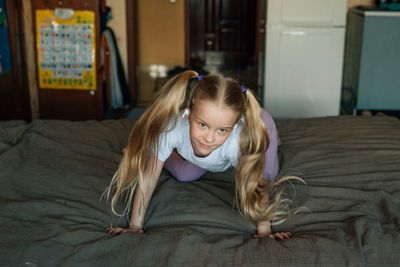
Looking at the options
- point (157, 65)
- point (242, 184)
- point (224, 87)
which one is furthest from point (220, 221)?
point (157, 65)

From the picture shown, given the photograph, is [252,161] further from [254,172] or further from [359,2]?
[359,2]

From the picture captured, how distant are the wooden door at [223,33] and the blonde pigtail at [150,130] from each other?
4720 millimetres

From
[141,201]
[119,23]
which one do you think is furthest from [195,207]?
[119,23]

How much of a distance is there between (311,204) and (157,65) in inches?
194

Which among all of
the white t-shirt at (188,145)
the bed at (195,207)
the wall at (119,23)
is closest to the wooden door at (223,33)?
the wall at (119,23)

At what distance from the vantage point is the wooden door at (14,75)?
3904 millimetres

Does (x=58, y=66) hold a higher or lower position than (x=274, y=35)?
lower

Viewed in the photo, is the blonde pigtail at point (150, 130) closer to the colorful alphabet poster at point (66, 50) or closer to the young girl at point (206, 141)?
the young girl at point (206, 141)

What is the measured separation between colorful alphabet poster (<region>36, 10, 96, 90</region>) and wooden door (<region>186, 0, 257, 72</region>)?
232 cm

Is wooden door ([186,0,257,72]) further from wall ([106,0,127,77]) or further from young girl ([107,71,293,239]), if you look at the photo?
young girl ([107,71,293,239])

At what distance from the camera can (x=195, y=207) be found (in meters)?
1.70

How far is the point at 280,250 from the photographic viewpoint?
1.41 m

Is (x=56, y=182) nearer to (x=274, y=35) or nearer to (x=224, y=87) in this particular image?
(x=224, y=87)

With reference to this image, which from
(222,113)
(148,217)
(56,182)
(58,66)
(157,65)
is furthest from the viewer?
(157,65)
